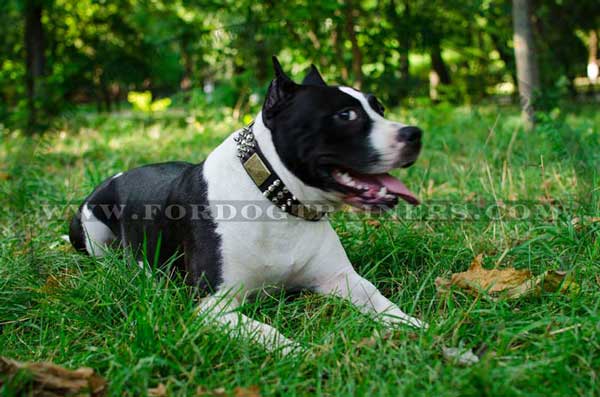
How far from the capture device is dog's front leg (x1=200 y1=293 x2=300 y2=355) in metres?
1.90

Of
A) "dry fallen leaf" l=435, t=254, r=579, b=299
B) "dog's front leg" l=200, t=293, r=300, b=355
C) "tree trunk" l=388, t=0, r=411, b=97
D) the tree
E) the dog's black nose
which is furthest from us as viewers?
the tree

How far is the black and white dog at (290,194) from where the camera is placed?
2.14 meters

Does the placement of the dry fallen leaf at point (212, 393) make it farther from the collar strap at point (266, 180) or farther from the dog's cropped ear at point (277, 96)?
the dog's cropped ear at point (277, 96)

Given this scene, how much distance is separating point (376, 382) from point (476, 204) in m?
2.02

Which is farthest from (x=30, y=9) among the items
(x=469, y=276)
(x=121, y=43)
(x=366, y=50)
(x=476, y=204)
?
(x=469, y=276)

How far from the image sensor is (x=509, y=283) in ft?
7.45

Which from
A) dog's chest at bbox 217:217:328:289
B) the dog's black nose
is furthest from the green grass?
the dog's black nose

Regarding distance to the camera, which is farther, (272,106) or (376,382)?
(272,106)

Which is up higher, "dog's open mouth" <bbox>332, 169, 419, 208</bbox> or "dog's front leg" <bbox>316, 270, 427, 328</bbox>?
"dog's open mouth" <bbox>332, 169, 419, 208</bbox>

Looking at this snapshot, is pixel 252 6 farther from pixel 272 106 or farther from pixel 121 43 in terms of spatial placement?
pixel 272 106

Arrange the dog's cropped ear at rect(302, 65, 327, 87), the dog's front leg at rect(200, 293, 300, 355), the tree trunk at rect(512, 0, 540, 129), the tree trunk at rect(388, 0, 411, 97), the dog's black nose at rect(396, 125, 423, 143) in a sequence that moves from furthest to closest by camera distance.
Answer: the tree trunk at rect(388, 0, 411, 97) → the tree trunk at rect(512, 0, 540, 129) → the dog's cropped ear at rect(302, 65, 327, 87) → the dog's black nose at rect(396, 125, 423, 143) → the dog's front leg at rect(200, 293, 300, 355)

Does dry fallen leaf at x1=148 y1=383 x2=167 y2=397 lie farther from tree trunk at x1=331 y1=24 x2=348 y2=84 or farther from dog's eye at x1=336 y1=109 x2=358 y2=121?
tree trunk at x1=331 y1=24 x2=348 y2=84

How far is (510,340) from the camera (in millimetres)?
1834

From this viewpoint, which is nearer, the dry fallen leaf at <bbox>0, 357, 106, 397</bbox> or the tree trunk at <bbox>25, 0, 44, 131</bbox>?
the dry fallen leaf at <bbox>0, 357, 106, 397</bbox>
